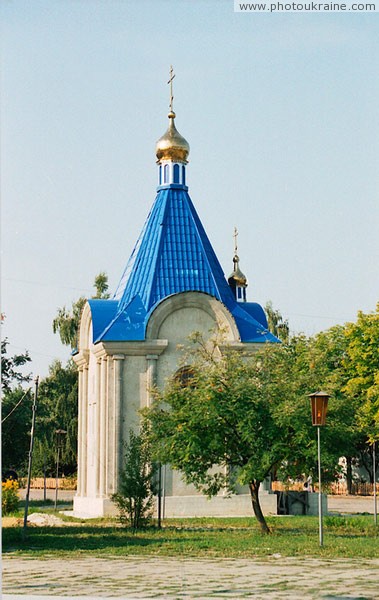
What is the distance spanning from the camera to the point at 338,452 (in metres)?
12.9

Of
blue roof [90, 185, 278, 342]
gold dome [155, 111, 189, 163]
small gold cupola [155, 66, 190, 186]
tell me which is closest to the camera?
gold dome [155, 111, 189, 163]

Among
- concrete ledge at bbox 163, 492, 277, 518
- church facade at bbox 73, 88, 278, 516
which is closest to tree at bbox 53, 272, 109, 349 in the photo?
church facade at bbox 73, 88, 278, 516

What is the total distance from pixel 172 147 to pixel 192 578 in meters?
8.86

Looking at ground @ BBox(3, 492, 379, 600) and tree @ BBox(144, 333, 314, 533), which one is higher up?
tree @ BBox(144, 333, 314, 533)

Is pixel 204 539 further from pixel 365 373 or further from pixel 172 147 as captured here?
pixel 172 147

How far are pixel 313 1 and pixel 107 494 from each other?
965 centimetres

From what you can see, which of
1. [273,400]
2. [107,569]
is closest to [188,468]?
[273,400]

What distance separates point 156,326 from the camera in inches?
674

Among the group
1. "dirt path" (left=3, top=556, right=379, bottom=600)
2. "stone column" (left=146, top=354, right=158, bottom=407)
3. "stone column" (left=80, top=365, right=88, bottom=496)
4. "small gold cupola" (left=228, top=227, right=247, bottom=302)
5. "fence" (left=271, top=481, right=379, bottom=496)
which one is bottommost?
"dirt path" (left=3, top=556, right=379, bottom=600)

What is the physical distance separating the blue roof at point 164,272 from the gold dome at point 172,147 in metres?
0.63

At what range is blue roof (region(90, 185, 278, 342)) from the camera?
17250 millimetres

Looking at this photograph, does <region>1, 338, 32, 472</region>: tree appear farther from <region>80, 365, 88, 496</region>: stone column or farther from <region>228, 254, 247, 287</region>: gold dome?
<region>228, 254, 247, 287</region>: gold dome

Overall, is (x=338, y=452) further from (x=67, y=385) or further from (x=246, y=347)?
(x=67, y=385)

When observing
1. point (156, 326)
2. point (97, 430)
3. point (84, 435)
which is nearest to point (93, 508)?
point (97, 430)
